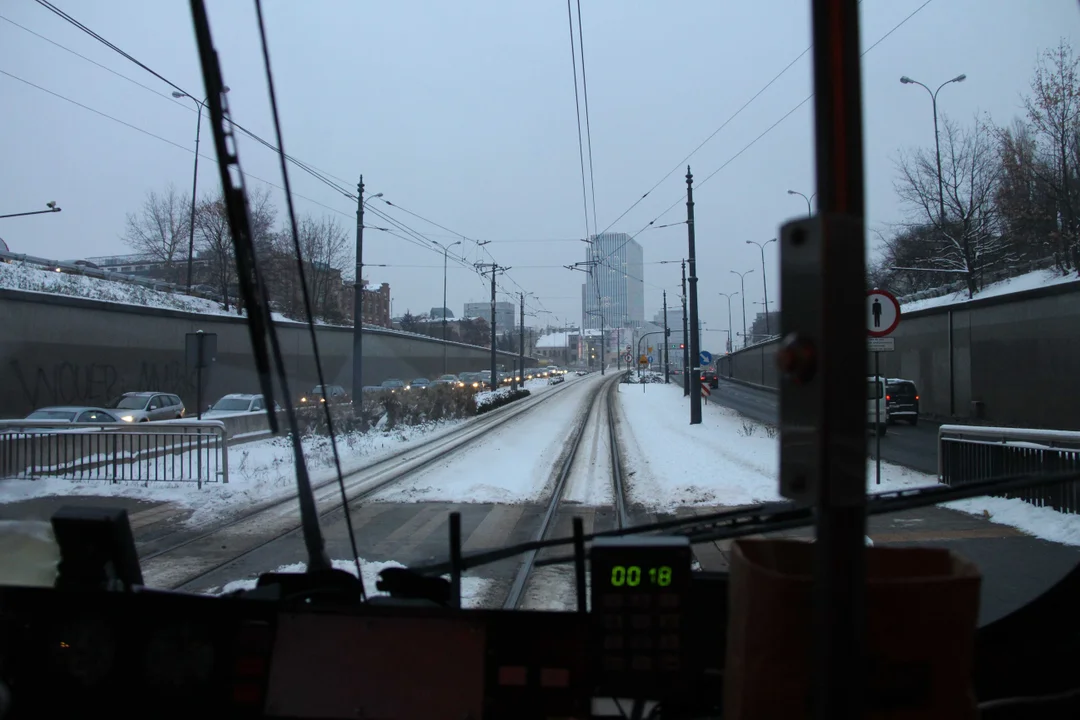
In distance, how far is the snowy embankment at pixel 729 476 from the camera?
589 centimetres

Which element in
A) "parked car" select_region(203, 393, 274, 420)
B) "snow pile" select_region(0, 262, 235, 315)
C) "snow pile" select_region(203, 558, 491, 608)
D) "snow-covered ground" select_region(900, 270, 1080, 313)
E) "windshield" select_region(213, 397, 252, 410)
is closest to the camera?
"snow pile" select_region(203, 558, 491, 608)

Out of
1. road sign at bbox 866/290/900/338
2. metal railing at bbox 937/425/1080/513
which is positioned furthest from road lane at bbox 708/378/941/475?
metal railing at bbox 937/425/1080/513

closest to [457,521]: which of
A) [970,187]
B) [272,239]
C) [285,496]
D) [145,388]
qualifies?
[272,239]

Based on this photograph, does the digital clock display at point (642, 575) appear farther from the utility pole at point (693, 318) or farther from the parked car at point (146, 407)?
the parked car at point (146, 407)

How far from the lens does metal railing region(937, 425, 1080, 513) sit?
18.2ft

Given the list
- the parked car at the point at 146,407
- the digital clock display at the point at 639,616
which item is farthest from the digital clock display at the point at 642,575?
the parked car at the point at 146,407

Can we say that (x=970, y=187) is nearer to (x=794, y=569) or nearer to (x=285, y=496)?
(x=794, y=569)

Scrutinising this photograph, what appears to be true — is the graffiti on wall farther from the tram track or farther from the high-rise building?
the high-rise building

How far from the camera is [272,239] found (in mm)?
4969

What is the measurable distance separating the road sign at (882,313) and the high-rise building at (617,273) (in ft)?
53.7

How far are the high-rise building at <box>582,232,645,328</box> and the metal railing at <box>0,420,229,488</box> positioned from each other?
1691cm

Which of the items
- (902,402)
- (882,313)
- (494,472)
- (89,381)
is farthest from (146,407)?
(902,402)

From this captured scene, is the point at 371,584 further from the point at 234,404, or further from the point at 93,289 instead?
the point at 93,289

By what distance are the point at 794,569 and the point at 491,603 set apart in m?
3.56
